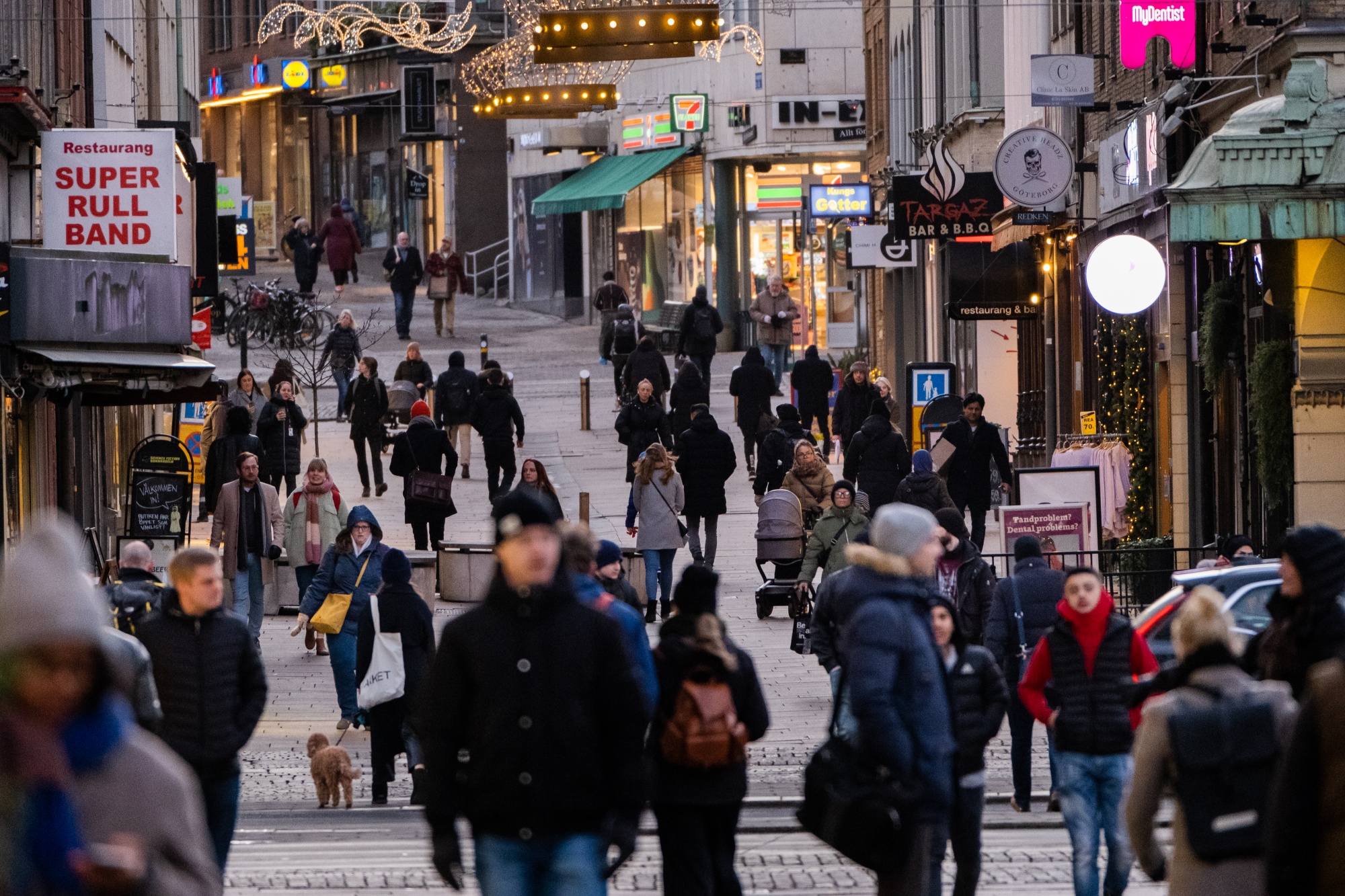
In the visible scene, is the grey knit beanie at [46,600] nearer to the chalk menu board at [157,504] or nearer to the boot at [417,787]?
the boot at [417,787]

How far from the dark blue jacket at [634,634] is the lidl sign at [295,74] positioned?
180 feet

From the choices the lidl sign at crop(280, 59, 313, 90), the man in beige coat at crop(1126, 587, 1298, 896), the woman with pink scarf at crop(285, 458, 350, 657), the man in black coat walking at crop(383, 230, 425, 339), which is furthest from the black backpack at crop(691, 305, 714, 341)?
the lidl sign at crop(280, 59, 313, 90)

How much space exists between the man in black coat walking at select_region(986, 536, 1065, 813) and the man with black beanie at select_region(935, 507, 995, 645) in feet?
→ 1.53

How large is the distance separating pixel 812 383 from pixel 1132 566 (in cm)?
1189

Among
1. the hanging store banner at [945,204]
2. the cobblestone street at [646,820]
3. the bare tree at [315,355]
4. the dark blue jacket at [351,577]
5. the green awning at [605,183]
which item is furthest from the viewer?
the green awning at [605,183]

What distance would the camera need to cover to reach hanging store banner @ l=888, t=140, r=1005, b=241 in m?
29.6

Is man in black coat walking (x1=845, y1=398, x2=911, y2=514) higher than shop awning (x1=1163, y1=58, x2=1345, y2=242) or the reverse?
the reverse

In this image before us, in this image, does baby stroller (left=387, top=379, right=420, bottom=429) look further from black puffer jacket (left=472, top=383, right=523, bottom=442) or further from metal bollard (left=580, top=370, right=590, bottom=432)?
metal bollard (left=580, top=370, right=590, bottom=432)

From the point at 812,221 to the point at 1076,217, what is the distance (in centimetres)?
2135

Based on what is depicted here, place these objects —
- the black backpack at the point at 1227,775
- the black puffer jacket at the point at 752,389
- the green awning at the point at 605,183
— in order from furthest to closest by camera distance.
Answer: the green awning at the point at 605,183
the black puffer jacket at the point at 752,389
the black backpack at the point at 1227,775

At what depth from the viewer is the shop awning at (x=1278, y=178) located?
1556cm

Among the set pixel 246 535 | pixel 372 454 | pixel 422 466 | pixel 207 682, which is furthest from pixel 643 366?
pixel 207 682

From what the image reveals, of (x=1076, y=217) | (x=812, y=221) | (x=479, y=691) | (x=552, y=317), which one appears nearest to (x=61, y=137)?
(x=1076, y=217)

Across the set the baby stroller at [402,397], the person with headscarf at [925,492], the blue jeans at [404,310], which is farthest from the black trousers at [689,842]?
the blue jeans at [404,310]
